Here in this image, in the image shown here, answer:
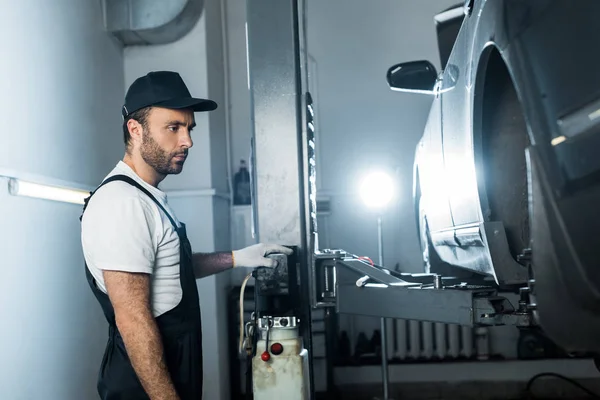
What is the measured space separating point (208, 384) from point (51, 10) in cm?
234

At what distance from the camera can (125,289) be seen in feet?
4.78

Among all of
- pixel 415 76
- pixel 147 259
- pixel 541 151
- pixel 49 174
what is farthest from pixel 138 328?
pixel 415 76

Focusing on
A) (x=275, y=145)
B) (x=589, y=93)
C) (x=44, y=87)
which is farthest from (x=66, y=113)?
(x=589, y=93)

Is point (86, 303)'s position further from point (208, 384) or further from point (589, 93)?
point (589, 93)

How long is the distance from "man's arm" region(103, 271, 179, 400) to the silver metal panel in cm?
44

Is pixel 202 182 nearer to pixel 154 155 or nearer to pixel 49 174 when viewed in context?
pixel 49 174

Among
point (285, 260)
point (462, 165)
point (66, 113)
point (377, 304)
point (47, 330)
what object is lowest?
point (47, 330)

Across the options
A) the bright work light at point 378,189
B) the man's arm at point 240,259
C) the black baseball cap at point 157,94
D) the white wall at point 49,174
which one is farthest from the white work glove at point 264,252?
the bright work light at point 378,189

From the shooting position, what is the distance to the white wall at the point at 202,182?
364 cm

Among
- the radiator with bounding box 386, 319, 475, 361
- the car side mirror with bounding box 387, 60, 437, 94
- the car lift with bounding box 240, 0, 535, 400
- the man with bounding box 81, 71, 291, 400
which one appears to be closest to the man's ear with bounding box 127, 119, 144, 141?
the man with bounding box 81, 71, 291, 400

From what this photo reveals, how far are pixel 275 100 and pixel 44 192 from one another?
49.7 inches

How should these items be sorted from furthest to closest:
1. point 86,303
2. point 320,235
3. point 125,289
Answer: point 320,235, point 86,303, point 125,289

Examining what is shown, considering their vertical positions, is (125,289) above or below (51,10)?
below

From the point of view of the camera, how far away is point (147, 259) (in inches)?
58.9
